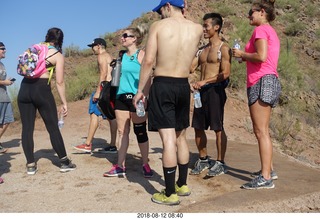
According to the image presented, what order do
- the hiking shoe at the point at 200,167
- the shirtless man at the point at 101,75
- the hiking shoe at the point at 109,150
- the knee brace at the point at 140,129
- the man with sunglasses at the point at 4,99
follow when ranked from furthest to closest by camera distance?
the hiking shoe at the point at 109,150
the man with sunglasses at the point at 4,99
the shirtless man at the point at 101,75
the hiking shoe at the point at 200,167
the knee brace at the point at 140,129

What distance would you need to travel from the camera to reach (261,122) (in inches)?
187

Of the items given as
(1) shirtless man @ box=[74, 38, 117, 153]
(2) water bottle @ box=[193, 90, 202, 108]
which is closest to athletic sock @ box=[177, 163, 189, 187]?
(2) water bottle @ box=[193, 90, 202, 108]

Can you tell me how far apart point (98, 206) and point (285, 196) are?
1982 mm

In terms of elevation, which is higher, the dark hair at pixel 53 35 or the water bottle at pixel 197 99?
the dark hair at pixel 53 35

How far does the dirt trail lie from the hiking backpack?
1.41 m

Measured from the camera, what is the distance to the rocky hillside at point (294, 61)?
38.0 ft

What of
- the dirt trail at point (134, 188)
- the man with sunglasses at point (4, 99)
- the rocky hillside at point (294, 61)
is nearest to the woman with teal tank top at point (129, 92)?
the dirt trail at point (134, 188)

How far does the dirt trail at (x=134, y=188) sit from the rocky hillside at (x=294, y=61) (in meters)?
2.85

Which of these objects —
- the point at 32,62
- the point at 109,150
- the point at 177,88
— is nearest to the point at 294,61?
the point at 109,150

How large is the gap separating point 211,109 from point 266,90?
1008 mm

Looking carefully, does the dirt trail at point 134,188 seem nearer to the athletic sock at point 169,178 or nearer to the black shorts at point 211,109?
the athletic sock at point 169,178

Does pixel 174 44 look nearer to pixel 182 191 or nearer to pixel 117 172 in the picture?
pixel 182 191

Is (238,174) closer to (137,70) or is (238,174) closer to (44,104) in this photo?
(137,70)

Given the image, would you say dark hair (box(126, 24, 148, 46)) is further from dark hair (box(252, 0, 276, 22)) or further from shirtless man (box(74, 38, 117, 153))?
dark hair (box(252, 0, 276, 22))
